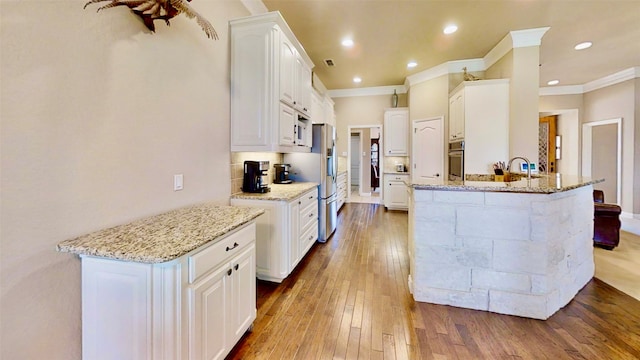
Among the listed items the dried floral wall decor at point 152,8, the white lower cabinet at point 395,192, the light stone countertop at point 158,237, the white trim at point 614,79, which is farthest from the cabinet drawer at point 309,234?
the white trim at point 614,79

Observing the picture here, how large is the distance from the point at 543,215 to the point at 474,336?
107 centimetres

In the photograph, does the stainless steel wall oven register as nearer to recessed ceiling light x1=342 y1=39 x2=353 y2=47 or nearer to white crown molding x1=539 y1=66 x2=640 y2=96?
recessed ceiling light x1=342 y1=39 x2=353 y2=47

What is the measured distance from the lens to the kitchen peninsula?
2.10 meters

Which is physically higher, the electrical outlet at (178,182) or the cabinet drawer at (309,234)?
the electrical outlet at (178,182)

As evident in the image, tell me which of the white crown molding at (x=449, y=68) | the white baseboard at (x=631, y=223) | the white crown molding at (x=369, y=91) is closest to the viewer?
the white baseboard at (x=631, y=223)

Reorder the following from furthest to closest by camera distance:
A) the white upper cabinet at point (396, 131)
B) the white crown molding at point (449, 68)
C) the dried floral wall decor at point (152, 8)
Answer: the white upper cabinet at point (396, 131), the white crown molding at point (449, 68), the dried floral wall decor at point (152, 8)

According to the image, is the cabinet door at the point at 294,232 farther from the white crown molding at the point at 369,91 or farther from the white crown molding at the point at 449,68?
the white crown molding at the point at 369,91

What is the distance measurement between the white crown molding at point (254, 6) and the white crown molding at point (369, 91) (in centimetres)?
393

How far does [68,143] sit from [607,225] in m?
5.51

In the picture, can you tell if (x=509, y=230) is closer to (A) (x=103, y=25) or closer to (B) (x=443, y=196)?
(B) (x=443, y=196)

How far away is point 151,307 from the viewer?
→ 1.18 meters

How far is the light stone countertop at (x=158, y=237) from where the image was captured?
114cm

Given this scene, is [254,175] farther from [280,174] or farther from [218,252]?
[218,252]

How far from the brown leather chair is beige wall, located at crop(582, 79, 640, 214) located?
2.37 metres
